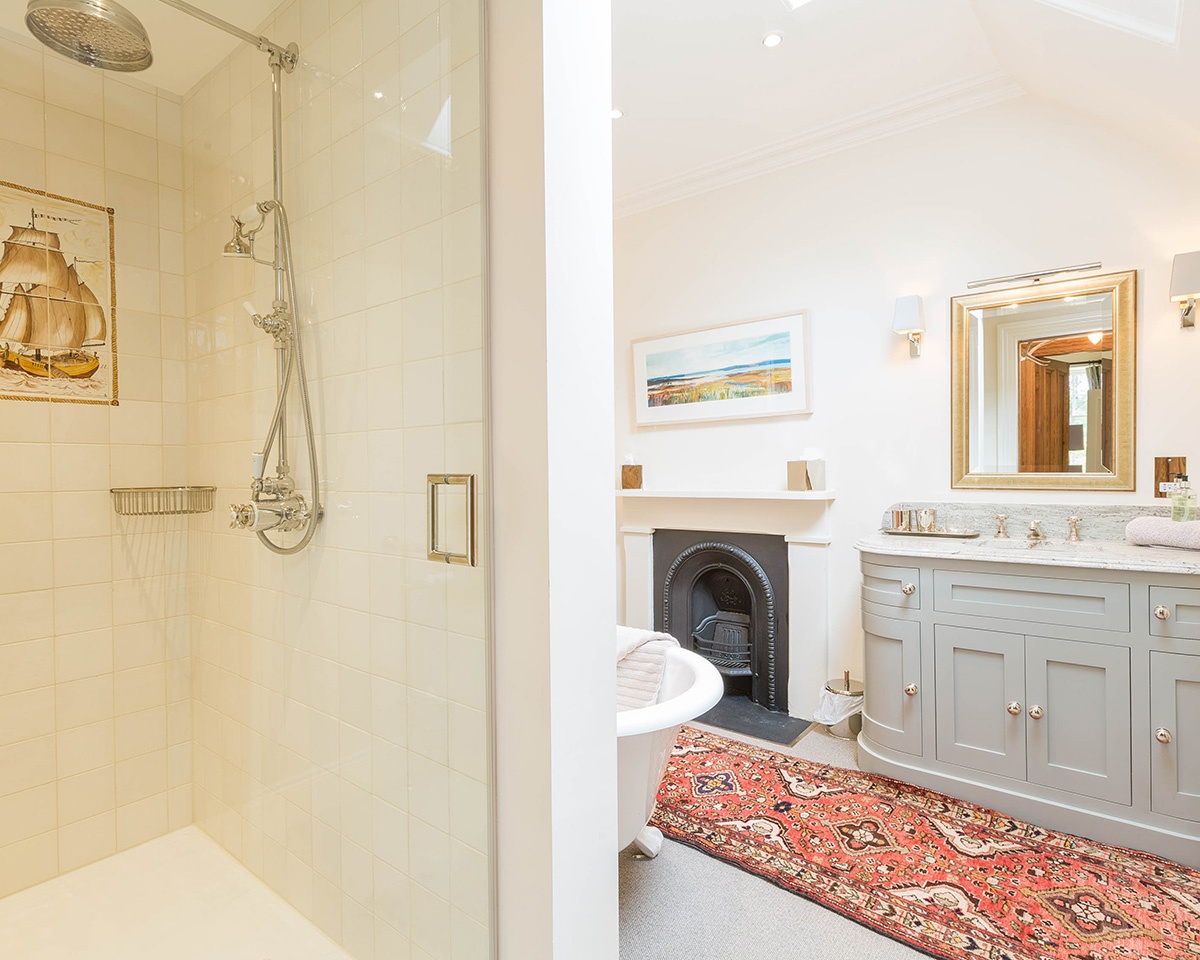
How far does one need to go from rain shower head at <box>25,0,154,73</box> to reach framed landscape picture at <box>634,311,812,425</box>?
2665 mm

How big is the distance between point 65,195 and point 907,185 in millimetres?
3075

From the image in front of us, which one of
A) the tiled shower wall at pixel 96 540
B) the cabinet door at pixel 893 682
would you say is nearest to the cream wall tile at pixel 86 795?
the tiled shower wall at pixel 96 540

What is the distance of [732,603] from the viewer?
3.58 m

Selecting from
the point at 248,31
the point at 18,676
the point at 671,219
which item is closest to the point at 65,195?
the point at 248,31

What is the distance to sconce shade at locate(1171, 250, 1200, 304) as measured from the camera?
2.21 metres

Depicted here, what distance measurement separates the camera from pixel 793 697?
125 inches

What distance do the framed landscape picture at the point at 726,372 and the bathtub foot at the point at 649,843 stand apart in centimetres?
206

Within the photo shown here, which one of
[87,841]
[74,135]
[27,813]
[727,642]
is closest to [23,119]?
[74,135]

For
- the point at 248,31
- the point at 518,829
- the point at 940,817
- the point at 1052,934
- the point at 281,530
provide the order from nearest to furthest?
the point at 518,829 < the point at 248,31 < the point at 281,530 < the point at 1052,934 < the point at 940,817

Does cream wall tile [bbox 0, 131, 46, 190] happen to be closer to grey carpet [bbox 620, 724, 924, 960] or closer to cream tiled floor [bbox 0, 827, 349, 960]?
cream tiled floor [bbox 0, 827, 349, 960]

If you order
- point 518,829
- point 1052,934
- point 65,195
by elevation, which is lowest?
point 1052,934

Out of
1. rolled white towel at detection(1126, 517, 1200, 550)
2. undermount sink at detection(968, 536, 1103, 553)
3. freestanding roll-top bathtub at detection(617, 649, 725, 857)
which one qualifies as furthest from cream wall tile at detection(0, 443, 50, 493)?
rolled white towel at detection(1126, 517, 1200, 550)

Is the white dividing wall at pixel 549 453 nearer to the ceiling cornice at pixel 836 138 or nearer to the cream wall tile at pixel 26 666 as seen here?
the cream wall tile at pixel 26 666

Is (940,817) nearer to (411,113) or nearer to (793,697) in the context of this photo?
(793,697)
